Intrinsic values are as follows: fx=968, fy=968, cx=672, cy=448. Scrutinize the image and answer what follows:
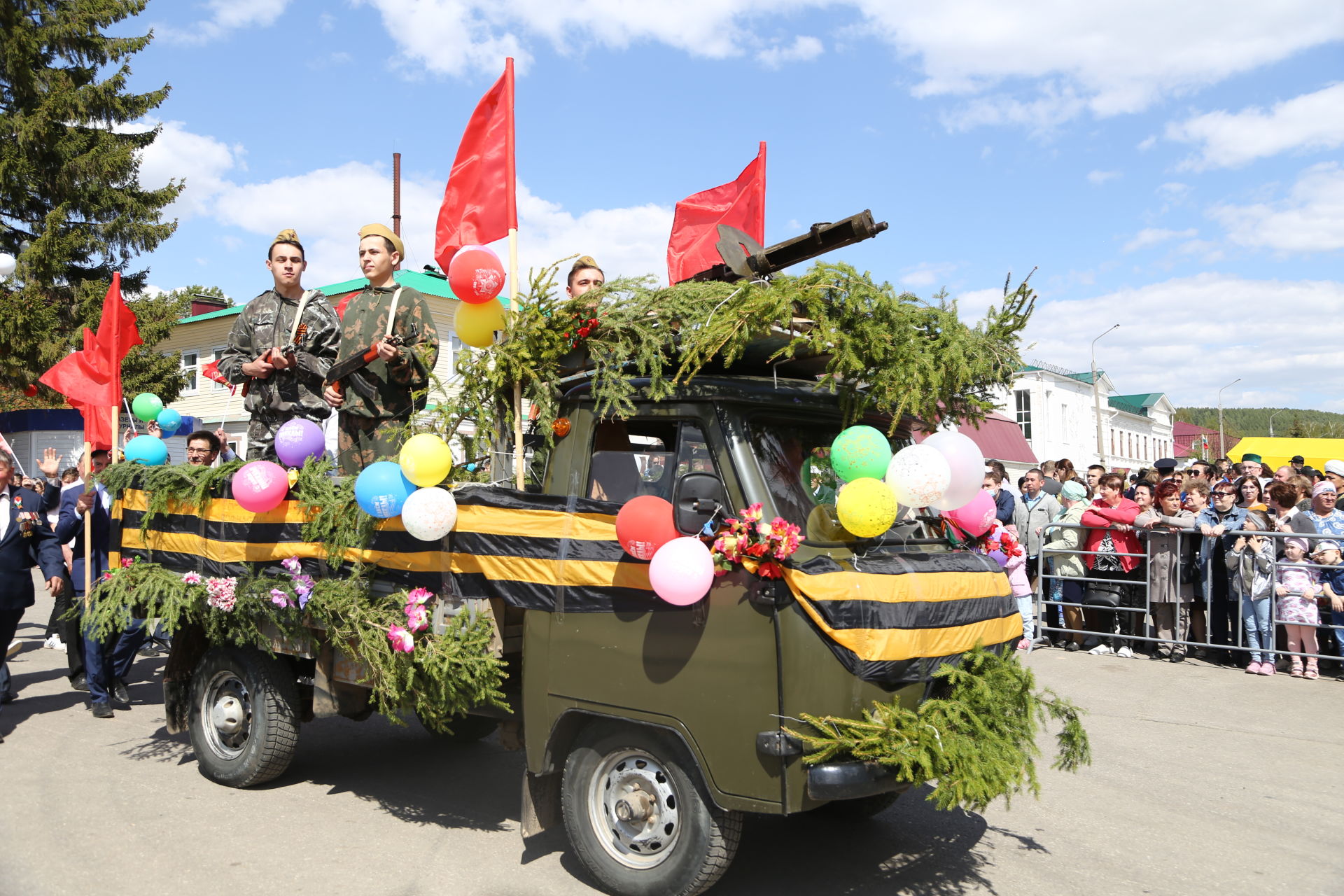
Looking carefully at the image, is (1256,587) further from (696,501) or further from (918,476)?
(696,501)

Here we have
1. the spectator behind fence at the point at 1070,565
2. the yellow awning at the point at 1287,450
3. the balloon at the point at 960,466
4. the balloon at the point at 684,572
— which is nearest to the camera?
Answer: the balloon at the point at 684,572

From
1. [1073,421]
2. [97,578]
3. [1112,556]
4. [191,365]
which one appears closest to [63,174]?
[191,365]

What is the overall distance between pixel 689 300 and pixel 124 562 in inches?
178

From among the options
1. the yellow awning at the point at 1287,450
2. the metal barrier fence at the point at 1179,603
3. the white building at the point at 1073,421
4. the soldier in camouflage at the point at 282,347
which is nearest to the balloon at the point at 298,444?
the soldier in camouflage at the point at 282,347

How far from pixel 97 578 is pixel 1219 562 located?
10.9m

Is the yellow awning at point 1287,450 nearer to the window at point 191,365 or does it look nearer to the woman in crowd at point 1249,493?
the woman in crowd at point 1249,493

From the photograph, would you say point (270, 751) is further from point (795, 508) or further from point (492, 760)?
point (795, 508)

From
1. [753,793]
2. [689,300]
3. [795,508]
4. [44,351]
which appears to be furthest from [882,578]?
[44,351]

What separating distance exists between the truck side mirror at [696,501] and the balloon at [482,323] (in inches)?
56.5

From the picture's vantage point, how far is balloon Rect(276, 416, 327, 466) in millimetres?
5789

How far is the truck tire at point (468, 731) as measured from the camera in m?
6.60

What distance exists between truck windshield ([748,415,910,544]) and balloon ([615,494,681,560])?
47 centimetres

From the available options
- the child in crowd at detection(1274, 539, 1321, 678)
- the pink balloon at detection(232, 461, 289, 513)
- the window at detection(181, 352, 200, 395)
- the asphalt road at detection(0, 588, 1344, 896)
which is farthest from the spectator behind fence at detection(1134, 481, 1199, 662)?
the window at detection(181, 352, 200, 395)

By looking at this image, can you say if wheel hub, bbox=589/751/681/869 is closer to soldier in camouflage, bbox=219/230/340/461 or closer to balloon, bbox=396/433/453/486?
balloon, bbox=396/433/453/486
